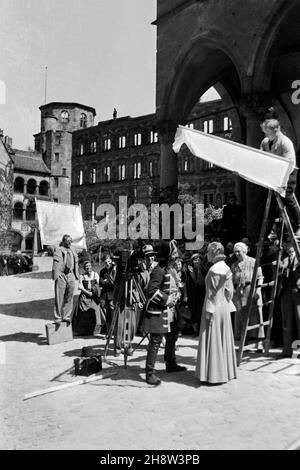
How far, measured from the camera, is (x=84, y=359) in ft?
21.2

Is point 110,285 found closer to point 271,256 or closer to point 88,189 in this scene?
point 271,256

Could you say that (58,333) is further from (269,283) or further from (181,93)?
(181,93)

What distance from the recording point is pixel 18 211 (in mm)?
66000

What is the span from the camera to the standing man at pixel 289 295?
684cm

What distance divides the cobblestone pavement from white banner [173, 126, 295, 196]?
8.09 ft

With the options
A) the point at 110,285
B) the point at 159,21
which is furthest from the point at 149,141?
the point at 110,285

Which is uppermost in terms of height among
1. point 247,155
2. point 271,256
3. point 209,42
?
point 209,42

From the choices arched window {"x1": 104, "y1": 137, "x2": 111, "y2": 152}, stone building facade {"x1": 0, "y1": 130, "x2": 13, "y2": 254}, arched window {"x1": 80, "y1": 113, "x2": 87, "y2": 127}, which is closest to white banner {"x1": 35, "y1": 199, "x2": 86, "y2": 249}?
stone building facade {"x1": 0, "y1": 130, "x2": 13, "y2": 254}

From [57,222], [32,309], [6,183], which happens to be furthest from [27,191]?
[57,222]

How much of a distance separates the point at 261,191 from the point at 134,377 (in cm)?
566

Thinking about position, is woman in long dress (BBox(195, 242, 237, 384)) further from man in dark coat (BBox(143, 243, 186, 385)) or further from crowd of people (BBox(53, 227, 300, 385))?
man in dark coat (BBox(143, 243, 186, 385))

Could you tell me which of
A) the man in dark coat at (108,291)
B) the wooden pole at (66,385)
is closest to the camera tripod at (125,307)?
the wooden pole at (66,385)

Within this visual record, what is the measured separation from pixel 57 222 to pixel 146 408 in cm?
628

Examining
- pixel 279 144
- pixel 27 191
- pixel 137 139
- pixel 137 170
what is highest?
pixel 137 139
